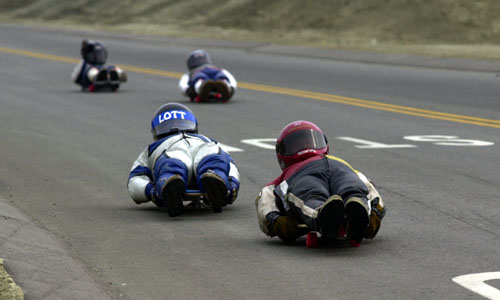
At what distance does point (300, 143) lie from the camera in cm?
820

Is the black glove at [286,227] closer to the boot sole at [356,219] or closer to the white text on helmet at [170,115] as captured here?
the boot sole at [356,219]

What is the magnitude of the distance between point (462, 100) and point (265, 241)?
13.1m

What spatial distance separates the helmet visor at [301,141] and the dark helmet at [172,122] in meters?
1.91

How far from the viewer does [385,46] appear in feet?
111

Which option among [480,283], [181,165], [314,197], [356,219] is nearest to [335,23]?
[181,165]

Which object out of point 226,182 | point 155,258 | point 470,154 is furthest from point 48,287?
point 470,154

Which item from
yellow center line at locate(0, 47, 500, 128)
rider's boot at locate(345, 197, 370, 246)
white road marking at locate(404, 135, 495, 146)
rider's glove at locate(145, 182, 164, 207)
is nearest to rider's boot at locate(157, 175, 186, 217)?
rider's glove at locate(145, 182, 164, 207)

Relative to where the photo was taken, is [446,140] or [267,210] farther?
[446,140]

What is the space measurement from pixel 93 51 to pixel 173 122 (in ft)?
44.5

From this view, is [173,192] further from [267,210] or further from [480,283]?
[480,283]

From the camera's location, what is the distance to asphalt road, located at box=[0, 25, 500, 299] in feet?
22.6

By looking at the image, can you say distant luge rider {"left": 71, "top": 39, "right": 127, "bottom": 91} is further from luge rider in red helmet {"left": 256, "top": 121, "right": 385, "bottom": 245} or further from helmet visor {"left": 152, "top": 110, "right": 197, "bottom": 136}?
luge rider in red helmet {"left": 256, "top": 121, "right": 385, "bottom": 245}

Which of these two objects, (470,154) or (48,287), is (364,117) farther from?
(48,287)

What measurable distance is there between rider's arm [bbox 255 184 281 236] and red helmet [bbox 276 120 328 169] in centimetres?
29
